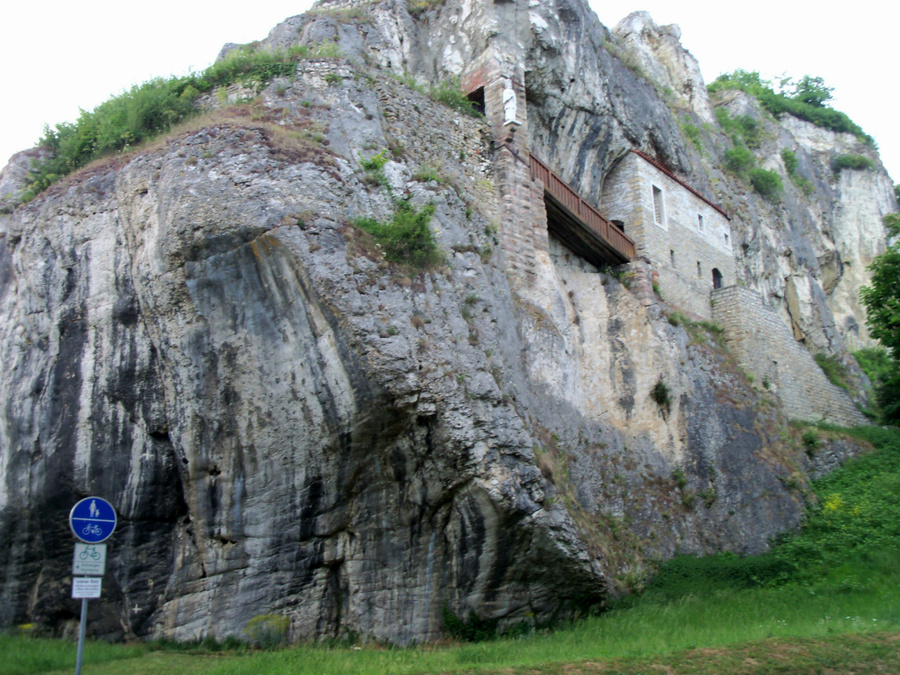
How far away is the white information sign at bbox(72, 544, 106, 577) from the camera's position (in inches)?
332

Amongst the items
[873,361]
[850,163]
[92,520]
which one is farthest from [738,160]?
[92,520]

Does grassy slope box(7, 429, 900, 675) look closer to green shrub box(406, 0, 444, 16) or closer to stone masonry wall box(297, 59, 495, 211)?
stone masonry wall box(297, 59, 495, 211)

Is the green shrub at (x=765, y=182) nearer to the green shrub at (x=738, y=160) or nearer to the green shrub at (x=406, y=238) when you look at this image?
the green shrub at (x=738, y=160)

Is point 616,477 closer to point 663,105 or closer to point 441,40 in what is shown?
point 441,40

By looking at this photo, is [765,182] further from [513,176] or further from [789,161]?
[513,176]

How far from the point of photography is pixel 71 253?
1560 cm

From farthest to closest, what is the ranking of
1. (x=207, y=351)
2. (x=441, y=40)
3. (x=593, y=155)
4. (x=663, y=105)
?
(x=663, y=105), (x=593, y=155), (x=441, y=40), (x=207, y=351)

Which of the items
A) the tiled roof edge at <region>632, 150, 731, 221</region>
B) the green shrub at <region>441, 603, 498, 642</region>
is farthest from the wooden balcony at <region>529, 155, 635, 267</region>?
the green shrub at <region>441, 603, 498, 642</region>

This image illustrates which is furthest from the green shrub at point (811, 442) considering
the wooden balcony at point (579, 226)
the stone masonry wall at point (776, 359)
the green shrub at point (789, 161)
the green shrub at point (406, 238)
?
the green shrub at point (789, 161)

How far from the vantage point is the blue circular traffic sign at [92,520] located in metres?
8.41

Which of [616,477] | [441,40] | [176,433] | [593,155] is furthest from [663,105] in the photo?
[176,433]

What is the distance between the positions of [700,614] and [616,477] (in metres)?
3.69

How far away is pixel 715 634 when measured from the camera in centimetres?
1252

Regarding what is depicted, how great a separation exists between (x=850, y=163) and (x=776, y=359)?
23.6m
